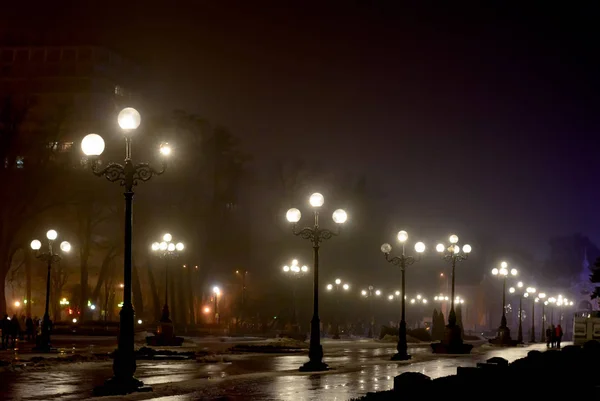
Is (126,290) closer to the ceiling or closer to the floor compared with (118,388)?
closer to the ceiling

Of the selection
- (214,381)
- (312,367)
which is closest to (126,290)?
(214,381)

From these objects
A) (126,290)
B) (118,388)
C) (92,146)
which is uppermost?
(92,146)

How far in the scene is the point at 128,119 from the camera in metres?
20.8

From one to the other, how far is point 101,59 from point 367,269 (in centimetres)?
3365

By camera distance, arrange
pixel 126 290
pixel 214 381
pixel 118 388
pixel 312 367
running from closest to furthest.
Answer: pixel 118 388, pixel 126 290, pixel 214 381, pixel 312 367

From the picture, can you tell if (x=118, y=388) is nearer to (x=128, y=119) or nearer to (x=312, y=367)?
(x=128, y=119)

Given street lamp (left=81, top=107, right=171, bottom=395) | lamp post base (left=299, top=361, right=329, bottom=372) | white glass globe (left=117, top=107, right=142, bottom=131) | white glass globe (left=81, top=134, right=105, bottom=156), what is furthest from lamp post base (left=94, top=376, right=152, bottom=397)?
lamp post base (left=299, top=361, right=329, bottom=372)

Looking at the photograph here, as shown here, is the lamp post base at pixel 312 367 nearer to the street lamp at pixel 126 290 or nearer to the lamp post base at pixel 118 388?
the street lamp at pixel 126 290

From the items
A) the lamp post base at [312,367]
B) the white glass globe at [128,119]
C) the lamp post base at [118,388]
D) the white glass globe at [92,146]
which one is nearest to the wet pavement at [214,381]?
the lamp post base at [118,388]

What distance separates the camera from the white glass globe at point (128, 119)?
20.8 metres

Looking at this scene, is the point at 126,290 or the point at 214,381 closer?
the point at 126,290

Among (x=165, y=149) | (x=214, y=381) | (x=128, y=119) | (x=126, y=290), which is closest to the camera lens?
(x=126, y=290)

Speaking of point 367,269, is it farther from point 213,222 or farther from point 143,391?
point 143,391

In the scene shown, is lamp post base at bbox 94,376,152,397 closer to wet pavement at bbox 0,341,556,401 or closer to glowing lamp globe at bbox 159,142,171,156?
wet pavement at bbox 0,341,556,401
